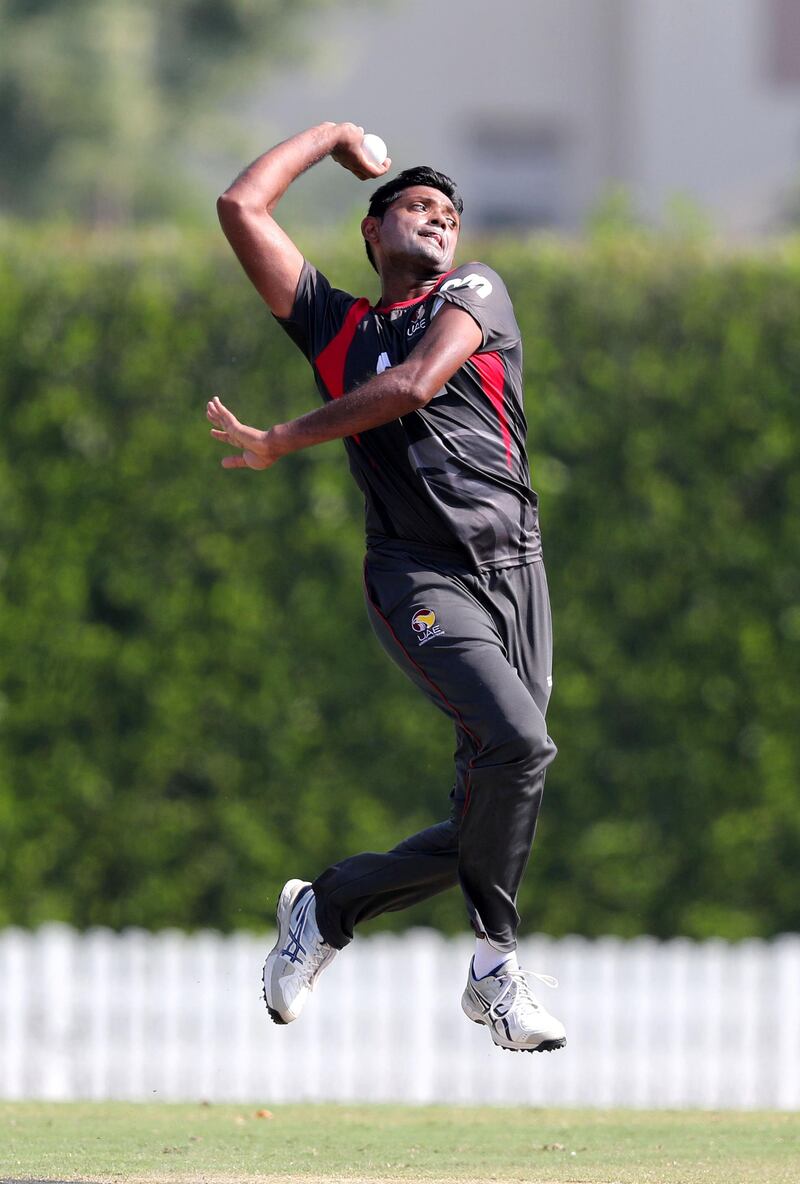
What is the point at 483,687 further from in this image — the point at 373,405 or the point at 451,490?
the point at 373,405

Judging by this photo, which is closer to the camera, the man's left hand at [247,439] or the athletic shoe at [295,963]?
the man's left hand at [247,439]

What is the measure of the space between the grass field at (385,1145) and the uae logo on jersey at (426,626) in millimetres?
1605

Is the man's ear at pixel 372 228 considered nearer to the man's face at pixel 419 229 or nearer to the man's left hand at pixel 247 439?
the man's face at pixel 419 229

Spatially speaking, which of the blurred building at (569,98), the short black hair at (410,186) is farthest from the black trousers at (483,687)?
the blurred building at (569,98)

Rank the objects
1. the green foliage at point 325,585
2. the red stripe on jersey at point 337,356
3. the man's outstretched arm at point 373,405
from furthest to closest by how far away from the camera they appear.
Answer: the green foliage at point 325,585 < the red stripe on jersey at point 337,356 < the man's outstretched arm at point 373,405

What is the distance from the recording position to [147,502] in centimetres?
952

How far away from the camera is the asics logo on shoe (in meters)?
5.77

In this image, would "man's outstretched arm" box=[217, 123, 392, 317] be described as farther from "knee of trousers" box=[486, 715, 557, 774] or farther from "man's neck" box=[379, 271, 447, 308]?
"knee of trousers" box=[486, 715, 557, 774]

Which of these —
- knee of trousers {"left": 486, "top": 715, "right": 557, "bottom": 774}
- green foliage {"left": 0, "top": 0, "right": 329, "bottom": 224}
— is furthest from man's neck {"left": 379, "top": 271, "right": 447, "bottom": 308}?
green foliage {"left": 0, "top": 0, "right": 329, "bottom": 224}

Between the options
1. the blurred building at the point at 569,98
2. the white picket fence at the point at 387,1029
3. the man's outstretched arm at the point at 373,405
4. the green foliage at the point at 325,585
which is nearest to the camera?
the man's outstretched arm at the point at 373,405

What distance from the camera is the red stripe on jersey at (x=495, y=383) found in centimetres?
539

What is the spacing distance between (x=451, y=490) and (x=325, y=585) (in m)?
4.26

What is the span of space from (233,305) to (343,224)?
937mm

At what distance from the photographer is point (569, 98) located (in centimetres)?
2317
